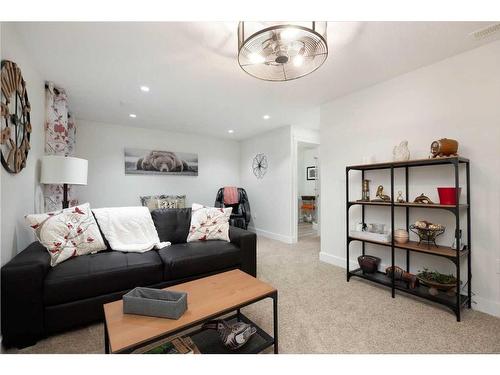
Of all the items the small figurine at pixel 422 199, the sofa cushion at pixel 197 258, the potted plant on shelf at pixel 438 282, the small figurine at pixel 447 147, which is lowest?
the potted plant on shelf at pixel 438 282

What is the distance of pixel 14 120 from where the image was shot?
5.29ft

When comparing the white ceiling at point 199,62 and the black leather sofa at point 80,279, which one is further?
the white ceiling at point 199,62

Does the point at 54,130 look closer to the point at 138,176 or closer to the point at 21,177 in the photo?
the point at 21,177

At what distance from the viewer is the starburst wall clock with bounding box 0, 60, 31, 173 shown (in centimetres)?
143

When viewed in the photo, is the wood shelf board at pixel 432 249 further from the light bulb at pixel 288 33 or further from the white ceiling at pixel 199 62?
the light bulb at pixel 288 33

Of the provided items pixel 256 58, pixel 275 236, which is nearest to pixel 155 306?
pixel 256 58

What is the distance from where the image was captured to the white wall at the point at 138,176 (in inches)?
156

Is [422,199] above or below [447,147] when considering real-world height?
below

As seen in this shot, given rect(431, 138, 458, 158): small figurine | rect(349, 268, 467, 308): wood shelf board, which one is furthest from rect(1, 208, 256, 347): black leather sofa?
rect(431, 138, 458, 158): small figurine

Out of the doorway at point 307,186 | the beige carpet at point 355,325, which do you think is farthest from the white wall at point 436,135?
the doorway at point 307,186

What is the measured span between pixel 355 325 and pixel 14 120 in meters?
2.96

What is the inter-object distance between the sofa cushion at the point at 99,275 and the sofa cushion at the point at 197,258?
92 millimetres
